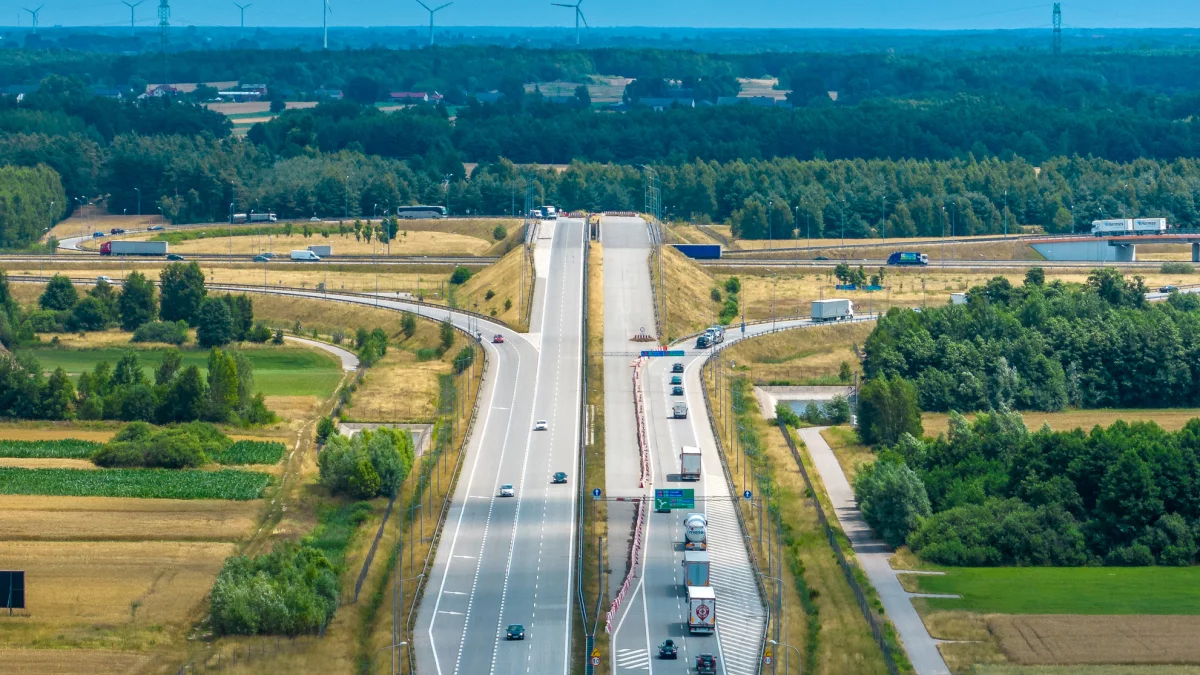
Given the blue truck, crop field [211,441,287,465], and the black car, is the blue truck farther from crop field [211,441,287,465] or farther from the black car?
the black car

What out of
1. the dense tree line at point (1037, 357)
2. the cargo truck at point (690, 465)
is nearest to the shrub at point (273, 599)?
the cargo truck at point (690, 465)

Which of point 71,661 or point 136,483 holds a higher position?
point 71,661

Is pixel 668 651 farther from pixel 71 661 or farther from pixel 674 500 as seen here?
pixel 71 661

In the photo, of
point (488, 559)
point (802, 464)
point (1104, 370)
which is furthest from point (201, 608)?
point (1104, 370)

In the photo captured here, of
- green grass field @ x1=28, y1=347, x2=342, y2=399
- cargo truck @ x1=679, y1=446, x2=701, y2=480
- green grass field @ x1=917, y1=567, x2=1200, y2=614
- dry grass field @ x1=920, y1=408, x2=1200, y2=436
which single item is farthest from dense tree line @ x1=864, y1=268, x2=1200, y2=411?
green grass field @ x1=917, y1=567, x2=1200, y2=614

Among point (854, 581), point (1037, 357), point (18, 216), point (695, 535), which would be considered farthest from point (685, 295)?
point (18, 216)

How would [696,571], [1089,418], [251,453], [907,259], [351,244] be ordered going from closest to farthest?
[696,571] → [251,453] → [1089,418] → [907,259] → [351,244]

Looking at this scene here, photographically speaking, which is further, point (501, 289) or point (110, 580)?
point (501, 289)

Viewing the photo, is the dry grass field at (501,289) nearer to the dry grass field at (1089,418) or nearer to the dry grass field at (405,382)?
the dry grass field at (405,382)
